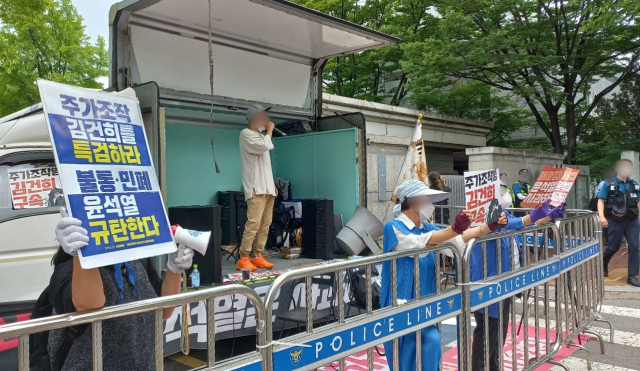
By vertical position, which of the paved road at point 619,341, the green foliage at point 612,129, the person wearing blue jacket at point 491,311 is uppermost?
the green foliage at point 612,129

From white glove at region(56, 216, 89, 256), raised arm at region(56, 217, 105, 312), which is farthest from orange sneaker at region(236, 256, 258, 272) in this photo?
white glove at region(56, 216, 89, 256)

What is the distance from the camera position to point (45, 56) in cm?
1620

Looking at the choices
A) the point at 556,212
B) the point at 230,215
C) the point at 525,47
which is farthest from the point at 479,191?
the point at 525,47

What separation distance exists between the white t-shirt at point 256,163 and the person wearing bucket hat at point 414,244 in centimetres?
292

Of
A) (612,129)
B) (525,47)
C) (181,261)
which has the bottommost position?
(181,261)

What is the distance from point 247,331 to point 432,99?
11.6 metres

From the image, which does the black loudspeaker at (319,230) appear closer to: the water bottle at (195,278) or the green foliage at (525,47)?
the water bottle at (195,278)

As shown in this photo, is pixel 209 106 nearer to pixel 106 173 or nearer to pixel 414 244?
pixel 414 244

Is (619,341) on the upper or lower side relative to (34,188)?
lower

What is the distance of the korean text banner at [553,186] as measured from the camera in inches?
176

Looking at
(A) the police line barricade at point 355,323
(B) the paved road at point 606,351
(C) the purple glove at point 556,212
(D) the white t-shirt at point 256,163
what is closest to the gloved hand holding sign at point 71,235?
(A) the police line barricade at point 355,323

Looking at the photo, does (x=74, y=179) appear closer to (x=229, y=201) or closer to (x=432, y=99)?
(x=229, y=201)

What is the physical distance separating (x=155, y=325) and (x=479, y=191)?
3024 mm

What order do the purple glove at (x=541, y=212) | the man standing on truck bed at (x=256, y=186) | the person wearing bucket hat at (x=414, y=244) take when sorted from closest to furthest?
1. the person wearing bucket hat at (x=414, y=244)
2. the purple glove at (x=541, y=212)
3. the man standing on truck bed at (x=256, y=186)
